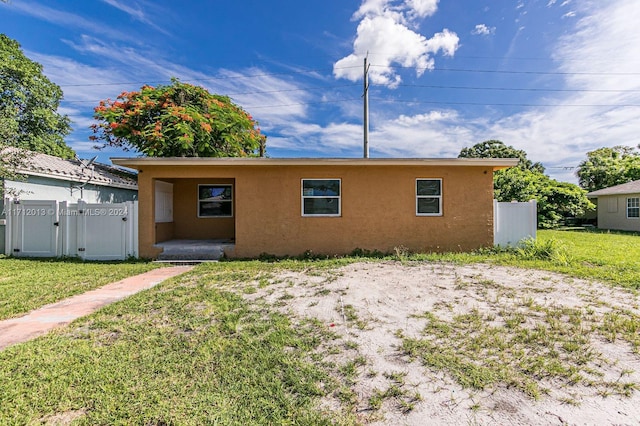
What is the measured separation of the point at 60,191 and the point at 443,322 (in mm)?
12522

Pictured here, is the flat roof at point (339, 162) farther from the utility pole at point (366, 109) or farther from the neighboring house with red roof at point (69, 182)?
the utility pole at point (366, 109)

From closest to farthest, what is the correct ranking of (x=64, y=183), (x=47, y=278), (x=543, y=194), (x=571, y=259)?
(x=47, y=278) → (x=571, y=259) → (x=64, y=183) → (x=543, y=194)

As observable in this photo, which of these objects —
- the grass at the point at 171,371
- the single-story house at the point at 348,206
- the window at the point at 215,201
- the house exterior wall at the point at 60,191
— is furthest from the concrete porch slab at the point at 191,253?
the house exterior wall at the point at 60,191

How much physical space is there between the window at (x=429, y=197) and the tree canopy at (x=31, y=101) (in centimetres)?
1943

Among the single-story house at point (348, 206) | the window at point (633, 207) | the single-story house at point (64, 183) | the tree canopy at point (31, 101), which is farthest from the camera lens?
the window at point (633, 207)

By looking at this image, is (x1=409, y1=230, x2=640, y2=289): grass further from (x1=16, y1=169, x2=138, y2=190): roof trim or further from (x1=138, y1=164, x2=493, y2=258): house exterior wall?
(x1=16, y1=169, x2=138, y2=190): roof trim

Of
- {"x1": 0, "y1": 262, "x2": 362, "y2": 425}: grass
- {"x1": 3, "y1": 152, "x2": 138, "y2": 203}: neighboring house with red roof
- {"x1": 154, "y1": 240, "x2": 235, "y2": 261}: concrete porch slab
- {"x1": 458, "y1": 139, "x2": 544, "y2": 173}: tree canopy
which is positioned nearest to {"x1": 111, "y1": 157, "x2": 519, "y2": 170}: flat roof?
{"x1": 154, "y1": 240, "x2": 235, "y2": 261}: concrete porch slab

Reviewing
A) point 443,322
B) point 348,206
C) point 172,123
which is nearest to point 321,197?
point 348,206

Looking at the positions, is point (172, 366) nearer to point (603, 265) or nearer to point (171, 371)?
point (171, 371)

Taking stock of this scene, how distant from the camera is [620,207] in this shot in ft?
56.2

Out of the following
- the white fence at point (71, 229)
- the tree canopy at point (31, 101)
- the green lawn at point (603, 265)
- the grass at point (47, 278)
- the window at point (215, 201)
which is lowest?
the grass at point (47, 278)

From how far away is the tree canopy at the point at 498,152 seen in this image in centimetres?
3025

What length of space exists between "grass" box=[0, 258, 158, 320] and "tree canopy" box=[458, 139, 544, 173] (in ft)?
108

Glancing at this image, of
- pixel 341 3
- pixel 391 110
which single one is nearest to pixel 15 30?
pixel 341 3
